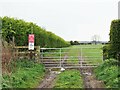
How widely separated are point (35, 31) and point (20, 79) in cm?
1004

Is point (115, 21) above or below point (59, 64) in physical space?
above

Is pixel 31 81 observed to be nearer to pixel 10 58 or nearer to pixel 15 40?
pixel 10 58

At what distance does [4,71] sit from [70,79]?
112 inches

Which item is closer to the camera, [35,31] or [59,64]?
[59,64]

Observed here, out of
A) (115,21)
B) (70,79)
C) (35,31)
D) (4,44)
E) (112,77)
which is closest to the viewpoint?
(112,77)

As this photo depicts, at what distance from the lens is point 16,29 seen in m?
21.9

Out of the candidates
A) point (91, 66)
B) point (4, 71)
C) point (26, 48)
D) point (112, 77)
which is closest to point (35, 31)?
point (26, 48)

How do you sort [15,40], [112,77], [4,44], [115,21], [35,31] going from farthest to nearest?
[35,31]
[15,40]
[115,21]
[4,44]
[112,77]

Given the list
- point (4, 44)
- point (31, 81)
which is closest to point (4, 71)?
point (31, 81)

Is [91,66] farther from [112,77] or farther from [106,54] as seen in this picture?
[112,77]

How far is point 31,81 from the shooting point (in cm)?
1486

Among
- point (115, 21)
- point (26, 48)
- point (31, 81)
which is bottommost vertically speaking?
point (31, 81)

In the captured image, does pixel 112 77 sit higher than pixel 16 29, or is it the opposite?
pixel 16 29

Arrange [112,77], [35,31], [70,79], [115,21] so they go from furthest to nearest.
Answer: [35,31] → [115,21] → [70,79] → [112,77]
